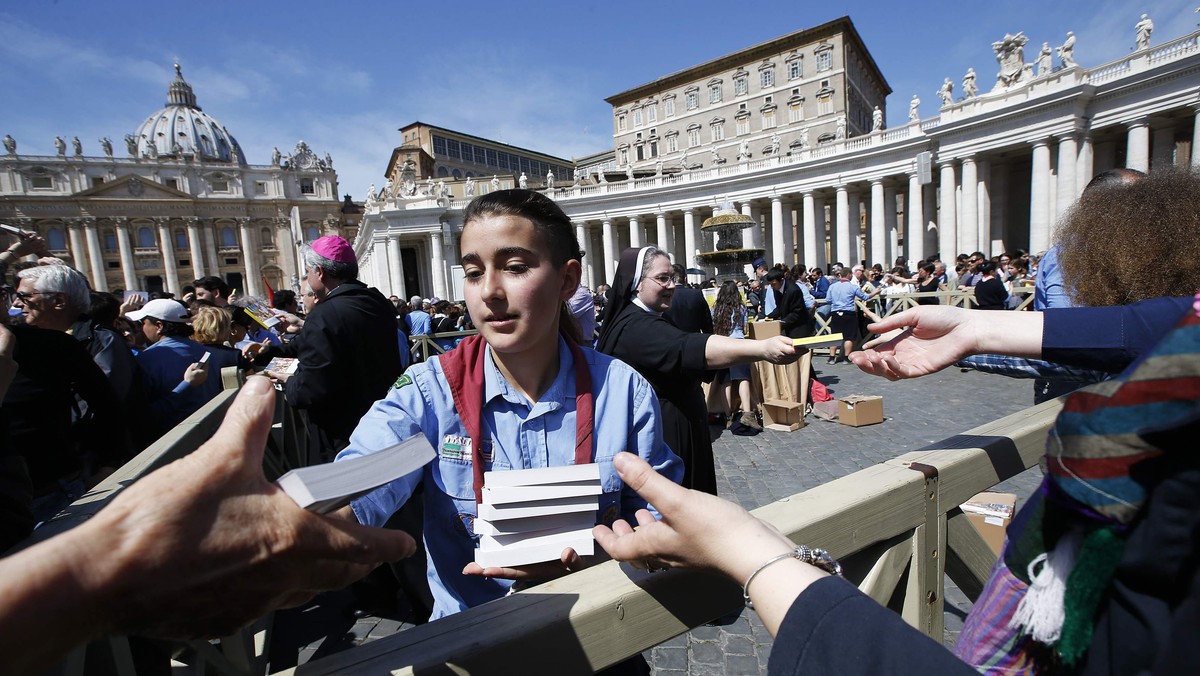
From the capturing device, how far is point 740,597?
127 cm

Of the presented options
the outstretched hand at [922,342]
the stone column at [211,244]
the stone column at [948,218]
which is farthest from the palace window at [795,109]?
the stone column at [211,244]

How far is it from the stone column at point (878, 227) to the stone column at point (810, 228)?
4082mm

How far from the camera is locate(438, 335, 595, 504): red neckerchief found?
1.56 meters

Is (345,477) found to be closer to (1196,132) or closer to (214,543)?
(214,543)

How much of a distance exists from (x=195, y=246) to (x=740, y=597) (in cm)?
8838

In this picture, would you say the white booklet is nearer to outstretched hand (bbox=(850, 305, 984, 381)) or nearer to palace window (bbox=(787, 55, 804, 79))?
outstretched hand (bbox=(850, 305, 984, 381))

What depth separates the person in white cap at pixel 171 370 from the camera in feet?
13.5

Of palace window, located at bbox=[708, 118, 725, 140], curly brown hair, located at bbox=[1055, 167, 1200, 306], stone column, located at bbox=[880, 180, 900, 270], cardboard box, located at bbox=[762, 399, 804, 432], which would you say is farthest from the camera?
palace window, located at bbox=[708, 118, 725, 140]

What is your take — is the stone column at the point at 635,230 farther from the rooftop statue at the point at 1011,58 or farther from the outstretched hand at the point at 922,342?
the outstretched hand at the point at 922,342

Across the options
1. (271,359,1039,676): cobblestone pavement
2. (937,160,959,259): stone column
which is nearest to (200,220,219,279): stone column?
(937,160,959,259): stone column

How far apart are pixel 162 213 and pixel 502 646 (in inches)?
3564

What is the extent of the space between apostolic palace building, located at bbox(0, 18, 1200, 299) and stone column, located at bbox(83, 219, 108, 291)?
0.90 ft

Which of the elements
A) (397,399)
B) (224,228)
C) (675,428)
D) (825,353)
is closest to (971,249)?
(825,353)

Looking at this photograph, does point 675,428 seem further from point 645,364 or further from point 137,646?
point 137,646
